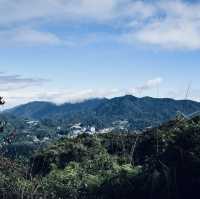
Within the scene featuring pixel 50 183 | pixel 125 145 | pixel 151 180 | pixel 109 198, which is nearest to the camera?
pixel 151 180

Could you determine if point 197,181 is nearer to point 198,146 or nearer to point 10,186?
point 198,146

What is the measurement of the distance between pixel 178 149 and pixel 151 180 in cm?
417

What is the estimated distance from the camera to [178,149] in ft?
163

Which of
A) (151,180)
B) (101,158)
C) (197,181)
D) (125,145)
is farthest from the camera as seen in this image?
(125,145)

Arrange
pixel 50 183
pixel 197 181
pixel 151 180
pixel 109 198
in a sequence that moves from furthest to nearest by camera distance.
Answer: pixel 50 183 < pixel 109 198 < pixel 151 180 < pixel 197 181

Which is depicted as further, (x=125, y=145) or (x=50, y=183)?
(x=125, y=145)

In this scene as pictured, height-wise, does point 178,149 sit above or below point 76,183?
above

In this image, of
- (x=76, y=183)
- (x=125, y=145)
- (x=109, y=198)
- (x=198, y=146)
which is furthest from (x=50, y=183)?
(x=125, y=145)

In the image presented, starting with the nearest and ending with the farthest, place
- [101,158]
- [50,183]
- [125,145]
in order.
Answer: [50,183]
[101,158]
[125,145]

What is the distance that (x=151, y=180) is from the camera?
49406mm

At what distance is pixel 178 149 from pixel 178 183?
3.88 metres

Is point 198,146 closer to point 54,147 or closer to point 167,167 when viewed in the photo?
point 167,167

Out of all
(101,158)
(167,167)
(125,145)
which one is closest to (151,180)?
(167,167)

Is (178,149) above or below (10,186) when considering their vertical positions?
above
